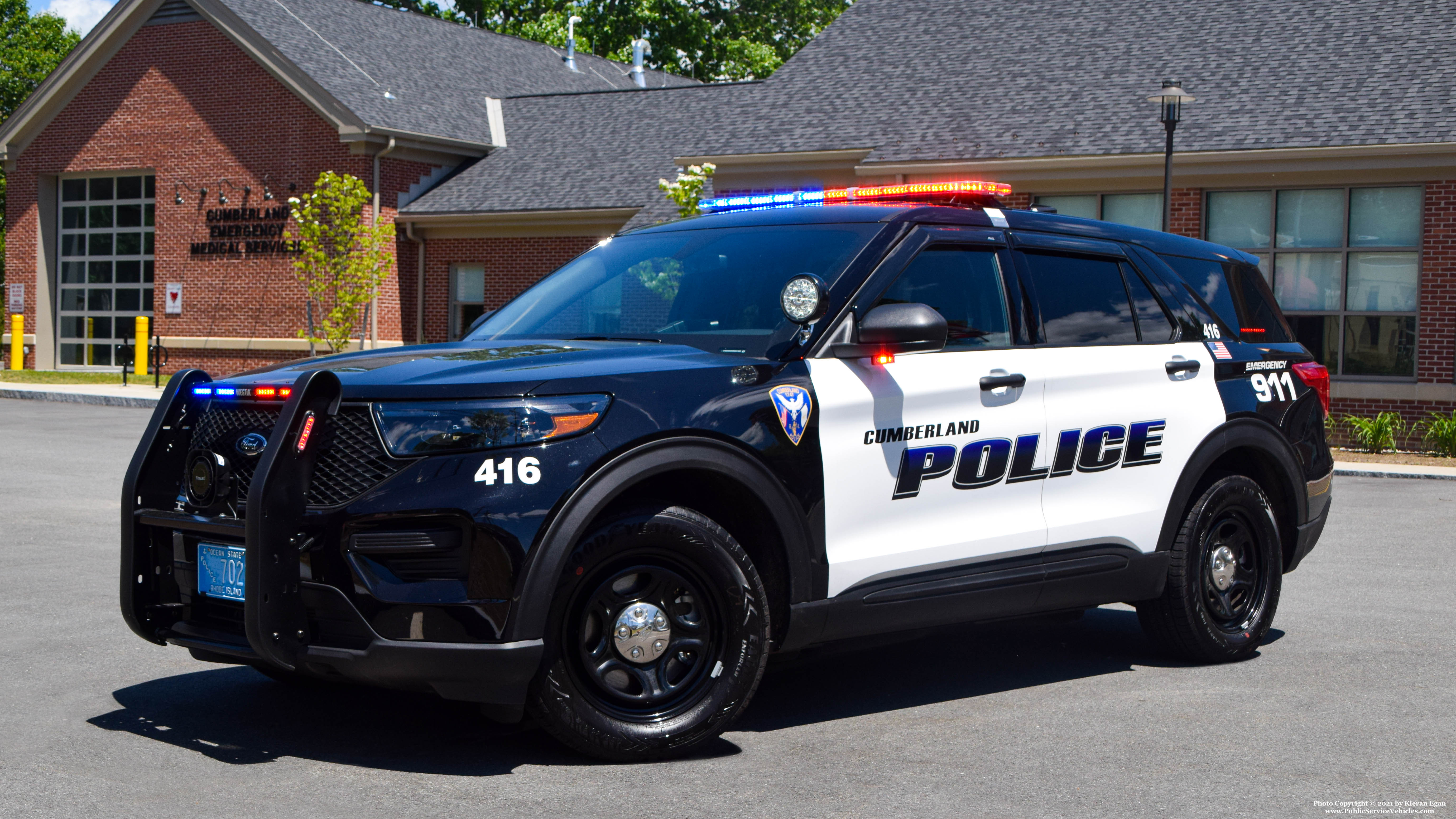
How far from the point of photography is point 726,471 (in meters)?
4.99

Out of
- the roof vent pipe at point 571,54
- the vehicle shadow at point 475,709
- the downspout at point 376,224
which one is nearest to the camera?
the vehicle shadow at point 475,709

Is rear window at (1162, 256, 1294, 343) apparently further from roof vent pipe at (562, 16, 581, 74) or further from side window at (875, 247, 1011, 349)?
roof vent pipe at (562, 16, 581, 74)

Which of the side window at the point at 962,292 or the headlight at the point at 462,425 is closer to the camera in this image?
the headlight at the point at 462,425

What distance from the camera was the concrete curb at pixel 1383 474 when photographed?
17.1 metres

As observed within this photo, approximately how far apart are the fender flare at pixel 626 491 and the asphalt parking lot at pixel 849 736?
56 cm

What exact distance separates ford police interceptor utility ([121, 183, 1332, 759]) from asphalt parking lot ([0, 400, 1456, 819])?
278 millimetres

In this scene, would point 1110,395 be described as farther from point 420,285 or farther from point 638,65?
point 638,65

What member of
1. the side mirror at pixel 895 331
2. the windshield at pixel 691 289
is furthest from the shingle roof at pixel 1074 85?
the side mirror at pixel 895 331

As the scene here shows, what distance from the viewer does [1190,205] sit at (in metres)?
21.9

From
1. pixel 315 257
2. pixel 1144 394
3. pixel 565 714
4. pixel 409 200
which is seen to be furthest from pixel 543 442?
pixel 409 200

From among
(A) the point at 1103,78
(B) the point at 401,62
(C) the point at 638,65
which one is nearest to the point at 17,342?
(B) the point at 401,62

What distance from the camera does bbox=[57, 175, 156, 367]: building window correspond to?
33.6m

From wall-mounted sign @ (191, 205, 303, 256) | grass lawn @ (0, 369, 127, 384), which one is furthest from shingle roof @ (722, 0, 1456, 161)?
grass lawn @ (0, 369, 127, 384)

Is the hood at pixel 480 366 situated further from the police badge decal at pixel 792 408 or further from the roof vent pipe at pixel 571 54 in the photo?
the roof vent pipe at pixel 571 54
